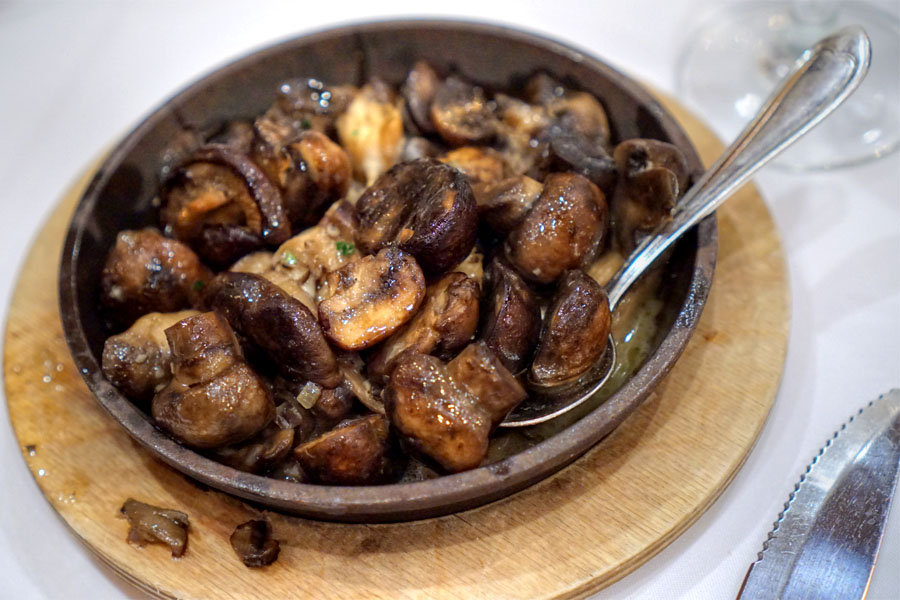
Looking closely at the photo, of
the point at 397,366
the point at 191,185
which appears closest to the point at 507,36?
the point at 191,185

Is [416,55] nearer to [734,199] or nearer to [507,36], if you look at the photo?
[507,36]

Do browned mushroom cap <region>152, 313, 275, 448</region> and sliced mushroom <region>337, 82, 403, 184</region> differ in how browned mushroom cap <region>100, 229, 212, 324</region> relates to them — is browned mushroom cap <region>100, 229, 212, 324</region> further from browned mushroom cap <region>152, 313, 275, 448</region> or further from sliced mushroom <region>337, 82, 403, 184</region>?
sliced mushroom <region>337, 82, 403, 184</region>

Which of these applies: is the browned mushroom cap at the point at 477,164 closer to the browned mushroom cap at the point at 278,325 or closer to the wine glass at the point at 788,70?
the browned mushroom cap at the point at 278,325

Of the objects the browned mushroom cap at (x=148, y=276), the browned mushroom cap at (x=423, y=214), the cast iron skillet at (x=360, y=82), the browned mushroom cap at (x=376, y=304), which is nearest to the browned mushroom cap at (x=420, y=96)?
the cast iron skillet at (x=360, y=82)

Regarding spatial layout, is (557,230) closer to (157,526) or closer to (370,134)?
(370,134)

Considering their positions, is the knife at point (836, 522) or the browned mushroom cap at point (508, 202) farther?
the browned mushroom cap at point (508, 202)

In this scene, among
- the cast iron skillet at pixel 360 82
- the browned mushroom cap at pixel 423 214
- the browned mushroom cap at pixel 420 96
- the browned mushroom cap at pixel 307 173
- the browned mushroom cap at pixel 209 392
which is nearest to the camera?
the cast iron skillet at pixel 360 82

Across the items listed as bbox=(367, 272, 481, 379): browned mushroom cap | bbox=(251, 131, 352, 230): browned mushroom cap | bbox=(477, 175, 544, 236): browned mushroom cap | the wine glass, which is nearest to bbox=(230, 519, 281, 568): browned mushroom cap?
bbox=(367, 272, 481, 379): browned mushroom cap
